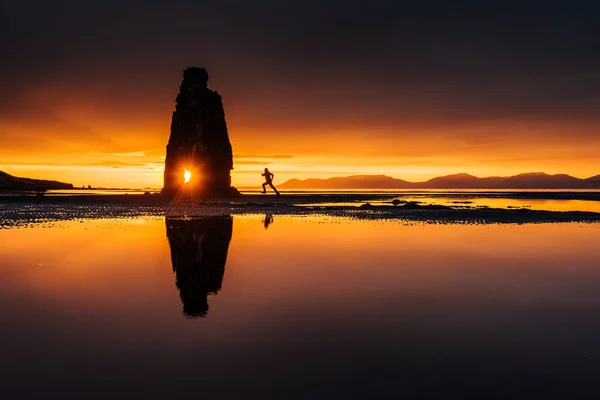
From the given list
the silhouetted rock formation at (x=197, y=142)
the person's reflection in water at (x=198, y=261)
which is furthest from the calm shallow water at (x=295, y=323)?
the silhouetted rock formation at (x=197, y=142)

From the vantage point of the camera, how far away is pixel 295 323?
749 centimetres

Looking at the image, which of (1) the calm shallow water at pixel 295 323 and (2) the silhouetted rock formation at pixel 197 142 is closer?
(1) the calm shallow water at pixel 295 323

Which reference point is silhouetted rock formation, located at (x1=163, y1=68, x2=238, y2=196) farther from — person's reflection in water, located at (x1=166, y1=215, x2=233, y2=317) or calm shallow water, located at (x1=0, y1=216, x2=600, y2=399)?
calm shallow water, located at (x1=0, y1=216, x2=600, y2=399)

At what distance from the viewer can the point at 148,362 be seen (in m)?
5.70

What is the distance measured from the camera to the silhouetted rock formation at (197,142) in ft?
218

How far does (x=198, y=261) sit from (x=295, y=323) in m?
6.92

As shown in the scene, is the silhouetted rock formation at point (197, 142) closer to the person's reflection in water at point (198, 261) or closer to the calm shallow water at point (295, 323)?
the person's reflection in water at point (198, 261)

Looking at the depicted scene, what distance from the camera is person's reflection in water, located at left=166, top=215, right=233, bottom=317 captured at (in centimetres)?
931

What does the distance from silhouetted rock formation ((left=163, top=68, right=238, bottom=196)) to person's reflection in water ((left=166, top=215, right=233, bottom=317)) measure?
43906 mm

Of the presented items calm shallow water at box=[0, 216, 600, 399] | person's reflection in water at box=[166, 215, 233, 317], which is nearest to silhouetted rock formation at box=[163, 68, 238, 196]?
person's reflection in water at box=[166, 215, 233, 317]

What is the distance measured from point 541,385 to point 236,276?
7843mm

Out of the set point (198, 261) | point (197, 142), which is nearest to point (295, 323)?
point (198, 261)

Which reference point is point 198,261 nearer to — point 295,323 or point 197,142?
point 295,323

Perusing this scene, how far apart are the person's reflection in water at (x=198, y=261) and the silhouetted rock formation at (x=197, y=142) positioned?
43.9 m
